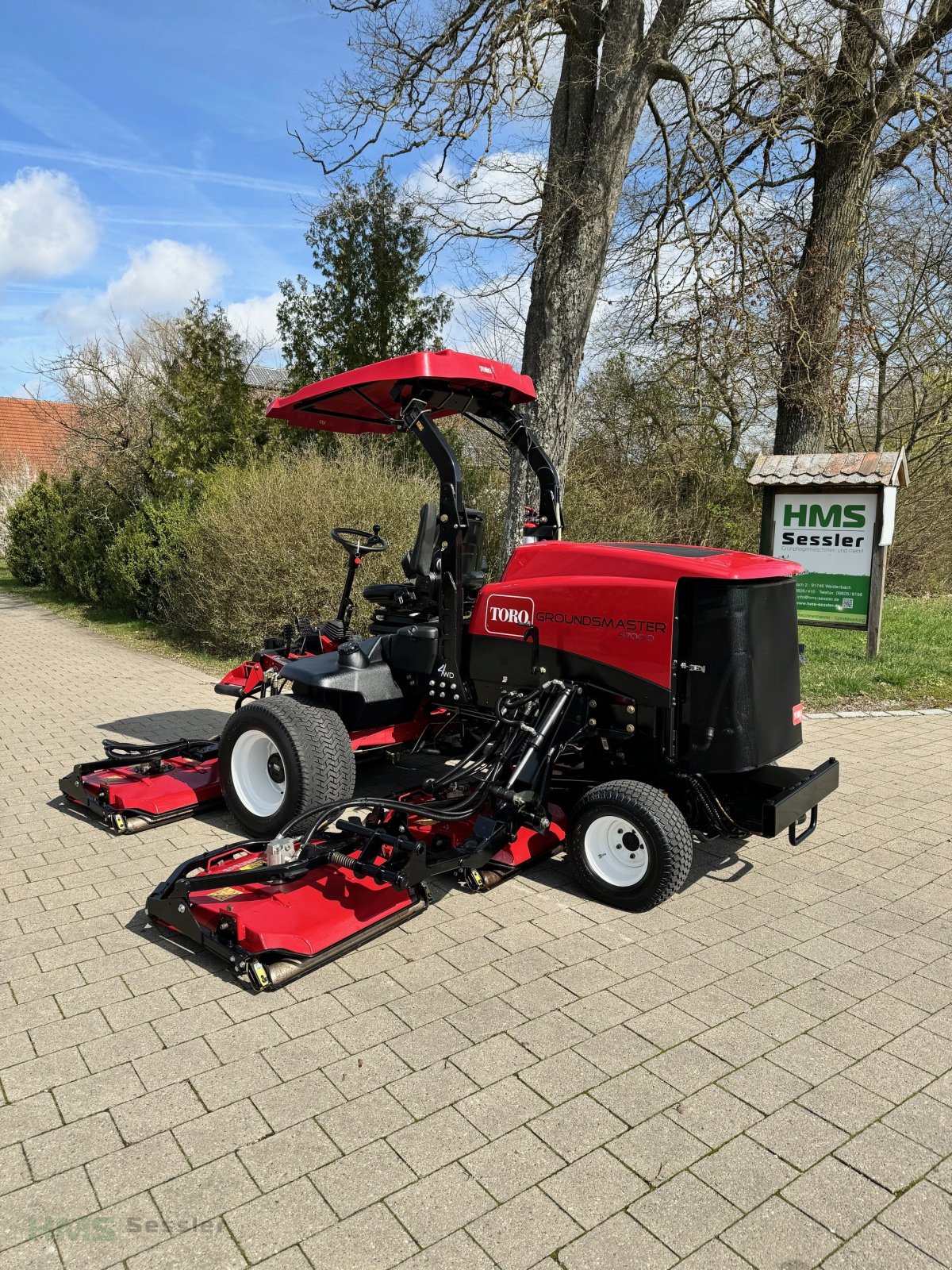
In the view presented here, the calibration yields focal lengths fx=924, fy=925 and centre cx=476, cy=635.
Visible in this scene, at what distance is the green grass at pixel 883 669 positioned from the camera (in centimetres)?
808

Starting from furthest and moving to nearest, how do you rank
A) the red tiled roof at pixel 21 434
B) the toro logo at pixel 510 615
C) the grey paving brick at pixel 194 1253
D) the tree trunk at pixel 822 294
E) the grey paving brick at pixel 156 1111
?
the red tiled roof at pixel 21 434 < the tree trunk at pixel 822 294 < the toro logo at pixel 510 615 < the grey paving brick at pixel 156 1111 < the grey paving brick at pixel 194 1253

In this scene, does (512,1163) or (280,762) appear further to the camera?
(280,762)

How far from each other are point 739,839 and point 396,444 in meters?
9.66

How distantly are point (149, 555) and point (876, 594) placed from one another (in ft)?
30.0

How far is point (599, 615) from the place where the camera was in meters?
4.04

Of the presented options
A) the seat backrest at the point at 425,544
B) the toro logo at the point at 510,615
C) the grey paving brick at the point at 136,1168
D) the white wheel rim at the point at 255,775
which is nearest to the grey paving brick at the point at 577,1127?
the grey paving brick at the point at 136,1168

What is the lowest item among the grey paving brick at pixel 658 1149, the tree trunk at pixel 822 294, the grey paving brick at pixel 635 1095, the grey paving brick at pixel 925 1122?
the grey paving brick at pixel 658 1149

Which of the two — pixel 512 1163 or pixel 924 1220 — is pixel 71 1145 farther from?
pixel 924 1220

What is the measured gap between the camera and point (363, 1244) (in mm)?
2137

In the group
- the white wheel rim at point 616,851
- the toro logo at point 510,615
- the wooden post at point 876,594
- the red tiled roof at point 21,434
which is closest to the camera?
the white wheel rim at point 616,851

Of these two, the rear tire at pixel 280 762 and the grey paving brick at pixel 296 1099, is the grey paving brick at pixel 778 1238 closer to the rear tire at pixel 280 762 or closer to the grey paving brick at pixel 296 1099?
the grey paving brick at pixel 296 1099

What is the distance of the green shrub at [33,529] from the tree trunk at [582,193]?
1232 cm

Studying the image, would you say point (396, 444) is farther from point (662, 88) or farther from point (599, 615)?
point (599, 615)

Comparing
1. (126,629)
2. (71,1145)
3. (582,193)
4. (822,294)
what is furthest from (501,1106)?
(126,629)
